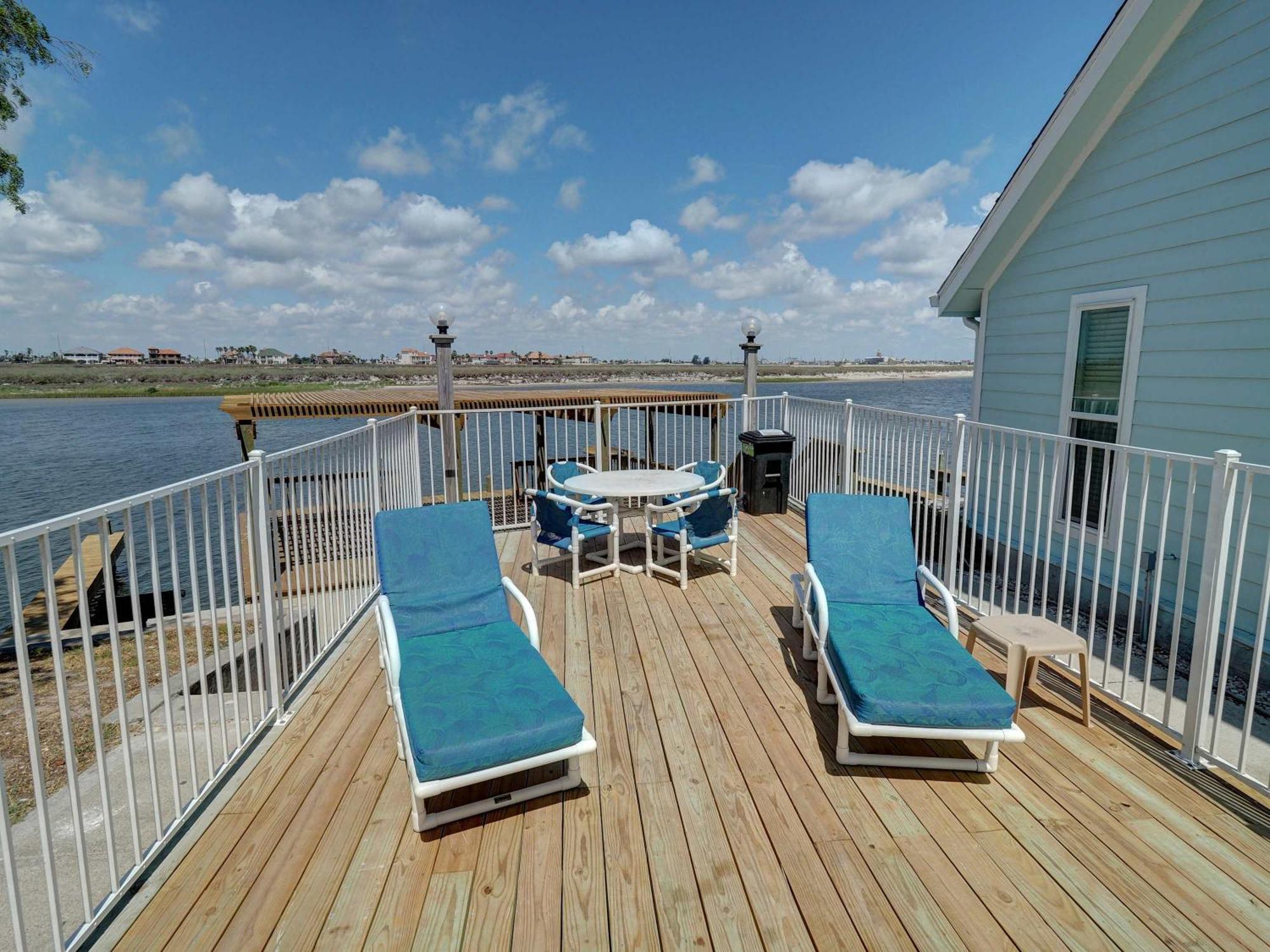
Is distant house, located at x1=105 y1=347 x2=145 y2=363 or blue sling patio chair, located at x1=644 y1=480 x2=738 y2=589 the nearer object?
blue sling patio chair, located at x1=644 y1=480 x2=738 y2=589

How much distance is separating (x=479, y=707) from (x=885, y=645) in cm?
179

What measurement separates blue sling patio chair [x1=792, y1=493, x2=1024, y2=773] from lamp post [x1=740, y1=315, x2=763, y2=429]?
373 cm

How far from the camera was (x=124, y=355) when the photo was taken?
77812 mm

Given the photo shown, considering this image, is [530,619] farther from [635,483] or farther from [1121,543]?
[1121,543]

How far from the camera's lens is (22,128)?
7949mm

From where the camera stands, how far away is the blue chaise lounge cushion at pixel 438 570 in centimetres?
312

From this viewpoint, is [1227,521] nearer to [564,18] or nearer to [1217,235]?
[1217,235]

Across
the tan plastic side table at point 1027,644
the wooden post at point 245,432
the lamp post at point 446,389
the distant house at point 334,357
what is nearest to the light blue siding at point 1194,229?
the tan plastic side table at point 1027,644

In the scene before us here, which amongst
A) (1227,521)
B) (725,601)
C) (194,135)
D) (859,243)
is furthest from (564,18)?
(194,135)

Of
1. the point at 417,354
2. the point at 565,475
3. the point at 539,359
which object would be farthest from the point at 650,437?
the point at 539,359

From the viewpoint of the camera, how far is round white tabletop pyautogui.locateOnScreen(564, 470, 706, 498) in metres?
4.88

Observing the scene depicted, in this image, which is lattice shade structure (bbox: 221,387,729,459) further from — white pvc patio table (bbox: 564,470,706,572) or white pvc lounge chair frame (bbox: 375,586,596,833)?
white pvc lounge chair frame (bbox: 375,586,596,833)

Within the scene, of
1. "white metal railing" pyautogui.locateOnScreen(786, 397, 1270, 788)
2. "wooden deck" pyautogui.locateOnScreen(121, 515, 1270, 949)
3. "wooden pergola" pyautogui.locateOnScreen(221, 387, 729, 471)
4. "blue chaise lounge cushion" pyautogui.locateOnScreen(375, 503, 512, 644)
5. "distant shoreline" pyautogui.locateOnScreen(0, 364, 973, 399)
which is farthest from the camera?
"distant shoreline" pyautogui.locateOnScreen(0, 364, 973, 399)

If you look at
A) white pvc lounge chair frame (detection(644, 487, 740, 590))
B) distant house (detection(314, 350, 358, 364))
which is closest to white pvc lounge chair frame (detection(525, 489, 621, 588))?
white pvc lounge chair frame (detection(644, 487, 740, 590))
